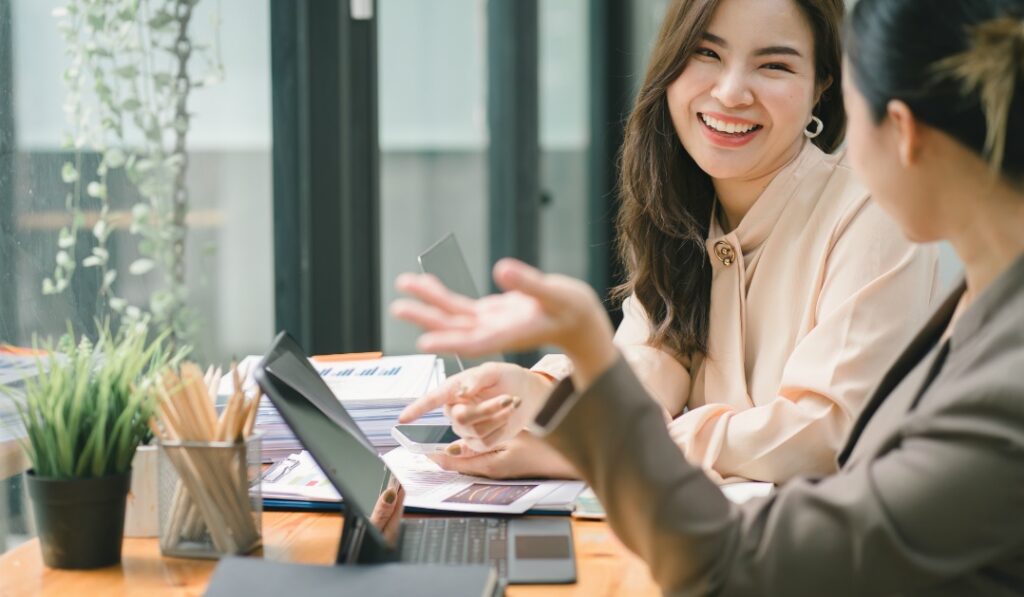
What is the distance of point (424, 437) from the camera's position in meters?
1.67

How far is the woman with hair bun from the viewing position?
917 mm

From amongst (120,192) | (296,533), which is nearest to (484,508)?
(296,533)

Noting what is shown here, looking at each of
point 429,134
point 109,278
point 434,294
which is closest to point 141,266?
point 109,278

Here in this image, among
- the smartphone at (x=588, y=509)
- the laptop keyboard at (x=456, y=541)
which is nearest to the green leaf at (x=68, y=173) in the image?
the laptop keyboard at (x=456, y=541)

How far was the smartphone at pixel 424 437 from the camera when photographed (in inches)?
62.6

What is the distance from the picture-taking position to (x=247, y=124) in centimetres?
238

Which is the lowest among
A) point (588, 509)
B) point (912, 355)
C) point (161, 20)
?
point (588, 509)

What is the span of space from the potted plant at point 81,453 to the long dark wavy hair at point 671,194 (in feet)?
3.06

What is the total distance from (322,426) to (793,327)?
0.82 metres

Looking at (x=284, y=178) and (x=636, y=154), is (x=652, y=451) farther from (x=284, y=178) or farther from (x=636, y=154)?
(x=284, y=178)

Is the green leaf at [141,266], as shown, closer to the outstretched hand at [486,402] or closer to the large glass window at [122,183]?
the large glass window at [122,183]

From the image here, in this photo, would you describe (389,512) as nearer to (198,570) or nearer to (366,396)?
(198,570)

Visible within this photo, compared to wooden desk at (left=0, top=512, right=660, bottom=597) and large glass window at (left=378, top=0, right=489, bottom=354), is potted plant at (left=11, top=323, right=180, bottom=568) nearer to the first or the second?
wooden desk at (left=0, top=512, right=660, bottom=597)

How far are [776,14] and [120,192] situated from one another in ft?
3.36
